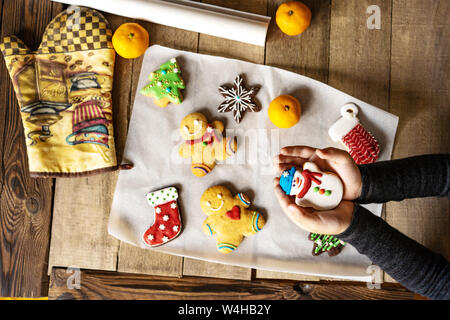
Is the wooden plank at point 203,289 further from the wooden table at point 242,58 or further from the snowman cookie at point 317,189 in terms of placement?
the snowman cookie at point 317,189

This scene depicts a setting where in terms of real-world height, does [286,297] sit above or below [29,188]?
below

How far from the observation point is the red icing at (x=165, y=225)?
115 centimetres

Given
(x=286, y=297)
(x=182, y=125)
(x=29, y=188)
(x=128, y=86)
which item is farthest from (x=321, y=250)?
(x=29, y=188)

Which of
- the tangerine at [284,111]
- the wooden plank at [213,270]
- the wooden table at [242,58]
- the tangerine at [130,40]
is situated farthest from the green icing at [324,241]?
the tangerine at [130,40]

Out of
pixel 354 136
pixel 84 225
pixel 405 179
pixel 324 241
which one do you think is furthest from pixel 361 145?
pixel 84 225

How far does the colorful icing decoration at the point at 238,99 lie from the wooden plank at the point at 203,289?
1.83 feet

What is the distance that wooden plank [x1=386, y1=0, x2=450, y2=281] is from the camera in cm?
120

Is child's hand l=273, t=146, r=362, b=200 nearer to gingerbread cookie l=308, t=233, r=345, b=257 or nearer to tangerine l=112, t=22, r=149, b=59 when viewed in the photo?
gingerbread cookie l=308, t=233, r=345, b=257

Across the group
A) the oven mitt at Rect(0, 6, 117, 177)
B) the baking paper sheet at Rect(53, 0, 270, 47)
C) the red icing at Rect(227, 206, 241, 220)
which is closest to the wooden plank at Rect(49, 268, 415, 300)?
the red icing at Rect(227, 206, 241, 220)

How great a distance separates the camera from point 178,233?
3.81 ft

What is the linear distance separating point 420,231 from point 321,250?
35 centimetres

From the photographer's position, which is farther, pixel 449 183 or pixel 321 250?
pixel 321 250

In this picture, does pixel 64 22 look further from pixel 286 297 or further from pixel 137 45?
pixel 286 297

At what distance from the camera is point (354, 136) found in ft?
3.75
